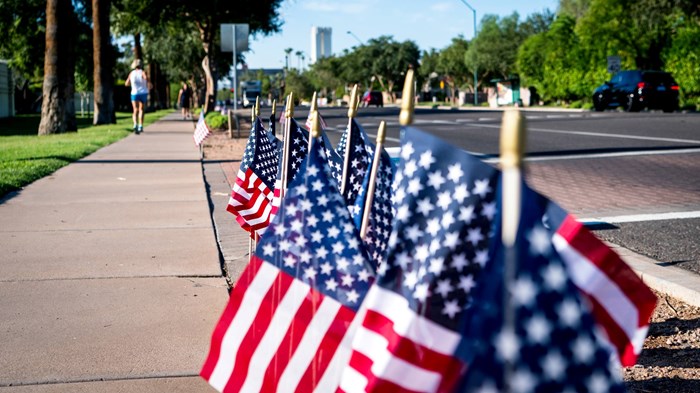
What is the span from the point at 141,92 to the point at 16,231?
50.4 feet

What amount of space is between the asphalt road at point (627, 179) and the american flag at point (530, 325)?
13.5 ft

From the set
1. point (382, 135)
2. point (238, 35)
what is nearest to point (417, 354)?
point (382, 135)

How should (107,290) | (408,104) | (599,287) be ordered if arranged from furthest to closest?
1. (107,290)
2. (408,104)
3. (599,287)

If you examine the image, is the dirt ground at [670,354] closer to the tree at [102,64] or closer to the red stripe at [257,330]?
the red stripe at [257,330]

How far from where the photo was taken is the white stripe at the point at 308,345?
2.74 meters

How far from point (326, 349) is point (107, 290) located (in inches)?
118

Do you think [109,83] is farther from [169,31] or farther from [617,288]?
[617,288]

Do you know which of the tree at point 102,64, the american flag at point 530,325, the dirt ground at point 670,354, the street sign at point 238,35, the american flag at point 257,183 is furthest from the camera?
the tree at point 102,64

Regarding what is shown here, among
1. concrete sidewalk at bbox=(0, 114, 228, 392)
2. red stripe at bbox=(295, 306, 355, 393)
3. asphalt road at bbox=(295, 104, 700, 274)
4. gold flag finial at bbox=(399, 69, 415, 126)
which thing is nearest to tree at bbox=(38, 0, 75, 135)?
asphalt road at bbox=(295, 104, 700, 274)

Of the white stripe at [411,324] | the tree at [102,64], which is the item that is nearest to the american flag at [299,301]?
the white stripe at [411,324]

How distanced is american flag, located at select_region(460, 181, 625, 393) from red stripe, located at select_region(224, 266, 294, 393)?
1047 millimetres

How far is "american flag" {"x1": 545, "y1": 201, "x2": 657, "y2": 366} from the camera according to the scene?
2.12m

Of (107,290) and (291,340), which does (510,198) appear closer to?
(291,340)

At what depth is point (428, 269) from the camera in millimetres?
2221
